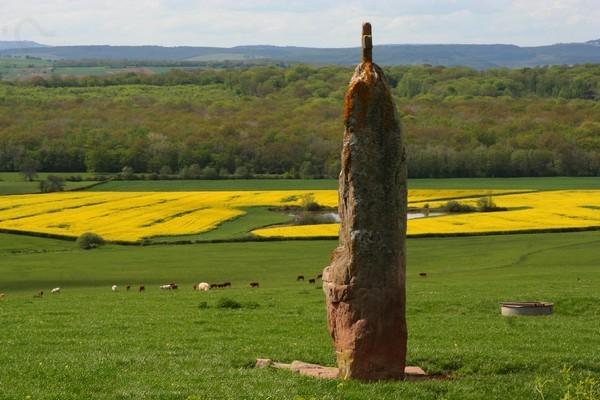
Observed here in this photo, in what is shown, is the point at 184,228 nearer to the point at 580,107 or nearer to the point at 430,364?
the point at 430,364

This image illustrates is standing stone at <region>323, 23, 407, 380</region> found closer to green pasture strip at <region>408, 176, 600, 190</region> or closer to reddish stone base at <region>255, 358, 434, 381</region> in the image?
reddish stone base at <region>255, 358, 434, 381</region>

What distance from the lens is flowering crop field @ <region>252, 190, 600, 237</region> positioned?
69750 mm

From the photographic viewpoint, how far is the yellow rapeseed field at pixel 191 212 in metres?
72.9

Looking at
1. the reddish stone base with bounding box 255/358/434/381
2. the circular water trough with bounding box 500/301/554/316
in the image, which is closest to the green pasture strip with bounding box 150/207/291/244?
the circular water trough with bounding box 500/301/554/316

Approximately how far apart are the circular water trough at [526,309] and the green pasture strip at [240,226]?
1719 inches

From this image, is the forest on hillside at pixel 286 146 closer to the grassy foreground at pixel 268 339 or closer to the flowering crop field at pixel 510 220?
the flowering crop field at pixel 510 220

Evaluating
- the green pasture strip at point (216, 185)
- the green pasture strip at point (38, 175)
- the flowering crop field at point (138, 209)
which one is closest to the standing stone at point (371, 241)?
the flowering crop field at point (138, 209)

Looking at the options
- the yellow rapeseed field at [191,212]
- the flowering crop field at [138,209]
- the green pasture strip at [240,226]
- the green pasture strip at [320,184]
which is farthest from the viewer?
the green pasture strip at [320,184]

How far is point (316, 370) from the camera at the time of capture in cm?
1811

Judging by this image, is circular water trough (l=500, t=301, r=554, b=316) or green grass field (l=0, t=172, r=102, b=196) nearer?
circular water trough (l=500, t=301, r=554, b=316)

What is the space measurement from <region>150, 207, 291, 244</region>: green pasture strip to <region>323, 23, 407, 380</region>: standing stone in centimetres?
5177

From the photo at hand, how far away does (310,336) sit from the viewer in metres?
22.8

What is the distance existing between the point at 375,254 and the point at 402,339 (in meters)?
1.46

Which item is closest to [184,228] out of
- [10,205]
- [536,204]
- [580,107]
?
[10,205]
